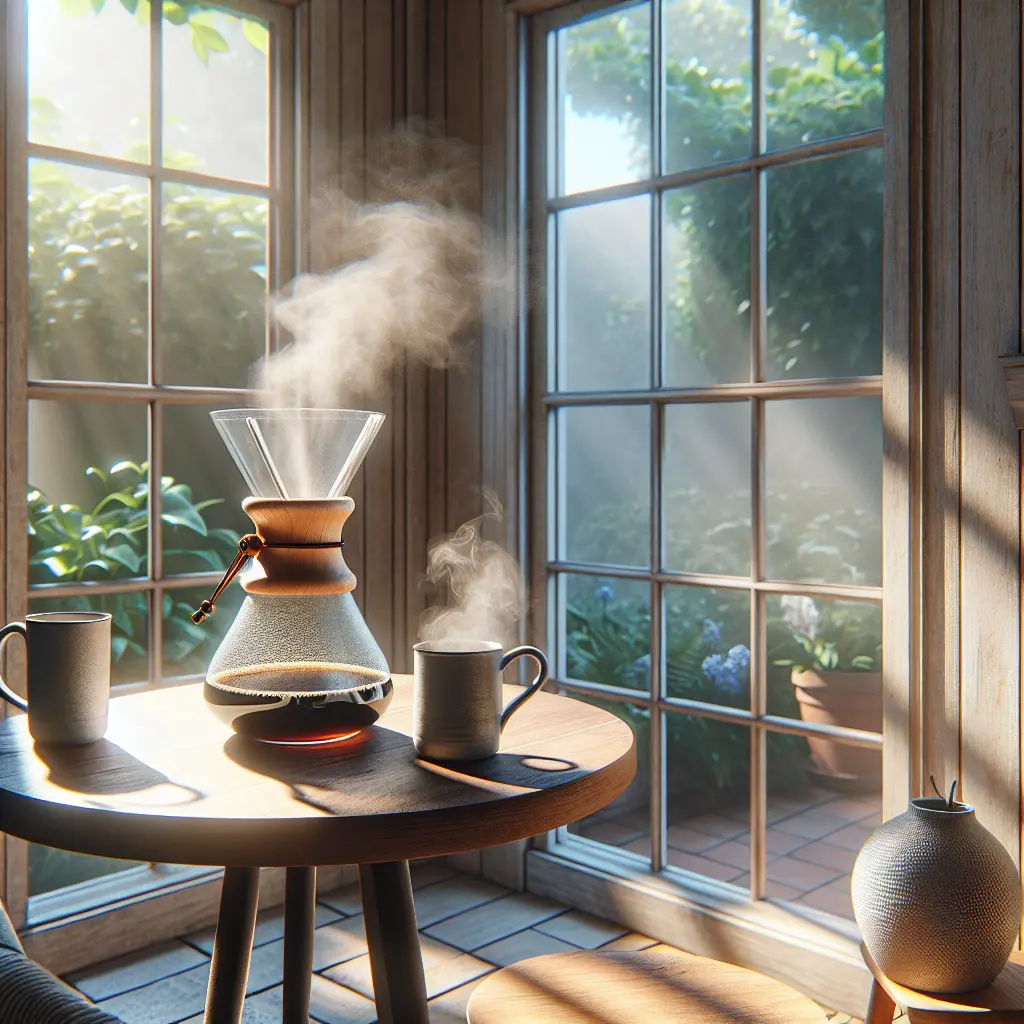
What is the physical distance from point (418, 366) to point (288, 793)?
1826 mm

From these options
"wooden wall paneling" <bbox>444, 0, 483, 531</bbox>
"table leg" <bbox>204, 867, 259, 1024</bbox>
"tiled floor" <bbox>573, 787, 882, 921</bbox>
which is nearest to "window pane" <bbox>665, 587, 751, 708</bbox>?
"tiled floor" <bbox>573, 787, 882, 921</bbox>

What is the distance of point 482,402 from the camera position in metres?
2.62

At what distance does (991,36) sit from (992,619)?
0.97m

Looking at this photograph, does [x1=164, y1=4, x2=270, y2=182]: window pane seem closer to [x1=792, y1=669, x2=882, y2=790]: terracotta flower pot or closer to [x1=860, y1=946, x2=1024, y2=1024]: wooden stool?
[x1=792, y1=669, x2=882, y2=790]: terracotta flower pot

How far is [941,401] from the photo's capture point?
6.03ft

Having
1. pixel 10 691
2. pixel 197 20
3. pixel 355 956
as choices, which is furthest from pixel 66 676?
pixel 197 20

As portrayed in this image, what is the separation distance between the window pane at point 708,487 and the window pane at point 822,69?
1.88 ft

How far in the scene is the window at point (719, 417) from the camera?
2062 millimetres

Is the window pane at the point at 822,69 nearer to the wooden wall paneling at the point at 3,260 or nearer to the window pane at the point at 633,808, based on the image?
the window pane at the point at 633,808

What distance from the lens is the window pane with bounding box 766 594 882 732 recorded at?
206cm

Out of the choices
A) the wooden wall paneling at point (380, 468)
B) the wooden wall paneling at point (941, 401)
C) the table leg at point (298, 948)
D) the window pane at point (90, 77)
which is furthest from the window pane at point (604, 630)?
the window pane at point (90, 77)

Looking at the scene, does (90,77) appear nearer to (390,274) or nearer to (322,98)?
(322,98)

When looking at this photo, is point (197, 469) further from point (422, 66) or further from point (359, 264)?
point (422, 66)


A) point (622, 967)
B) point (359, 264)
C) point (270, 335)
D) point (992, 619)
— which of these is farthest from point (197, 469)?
point (992, 619)
